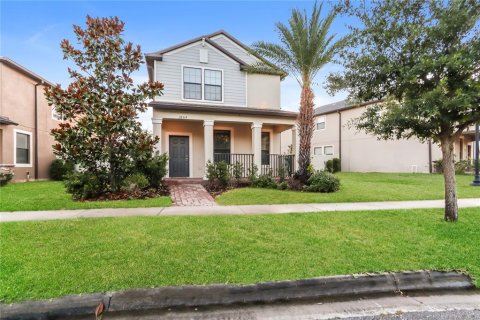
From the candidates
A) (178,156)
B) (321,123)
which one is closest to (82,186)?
(178,156)

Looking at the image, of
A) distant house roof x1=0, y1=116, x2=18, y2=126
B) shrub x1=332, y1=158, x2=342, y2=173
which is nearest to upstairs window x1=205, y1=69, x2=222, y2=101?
distant house roof x1=0, y1=116, x2=18, y2=126

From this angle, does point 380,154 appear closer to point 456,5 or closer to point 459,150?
point 459,150

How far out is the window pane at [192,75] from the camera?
13273mm

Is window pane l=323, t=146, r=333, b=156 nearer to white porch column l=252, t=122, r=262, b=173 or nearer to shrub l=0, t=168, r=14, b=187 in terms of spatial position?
white porch column l=252, t=122, r=262, b=173

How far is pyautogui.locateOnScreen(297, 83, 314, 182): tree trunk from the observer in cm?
1112

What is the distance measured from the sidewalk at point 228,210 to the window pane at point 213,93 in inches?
301

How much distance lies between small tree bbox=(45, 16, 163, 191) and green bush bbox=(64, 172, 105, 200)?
277 millimetres

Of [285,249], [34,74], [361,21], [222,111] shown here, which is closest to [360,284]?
[285,249]

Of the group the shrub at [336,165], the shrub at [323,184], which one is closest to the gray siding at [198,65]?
the shrub at [323,184]

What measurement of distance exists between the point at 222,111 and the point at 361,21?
7429 millimetres

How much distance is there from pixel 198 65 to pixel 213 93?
160 cm

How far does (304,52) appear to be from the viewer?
1065 centimetres

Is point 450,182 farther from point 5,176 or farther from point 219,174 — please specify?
point 5,176

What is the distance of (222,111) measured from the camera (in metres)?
12.5
